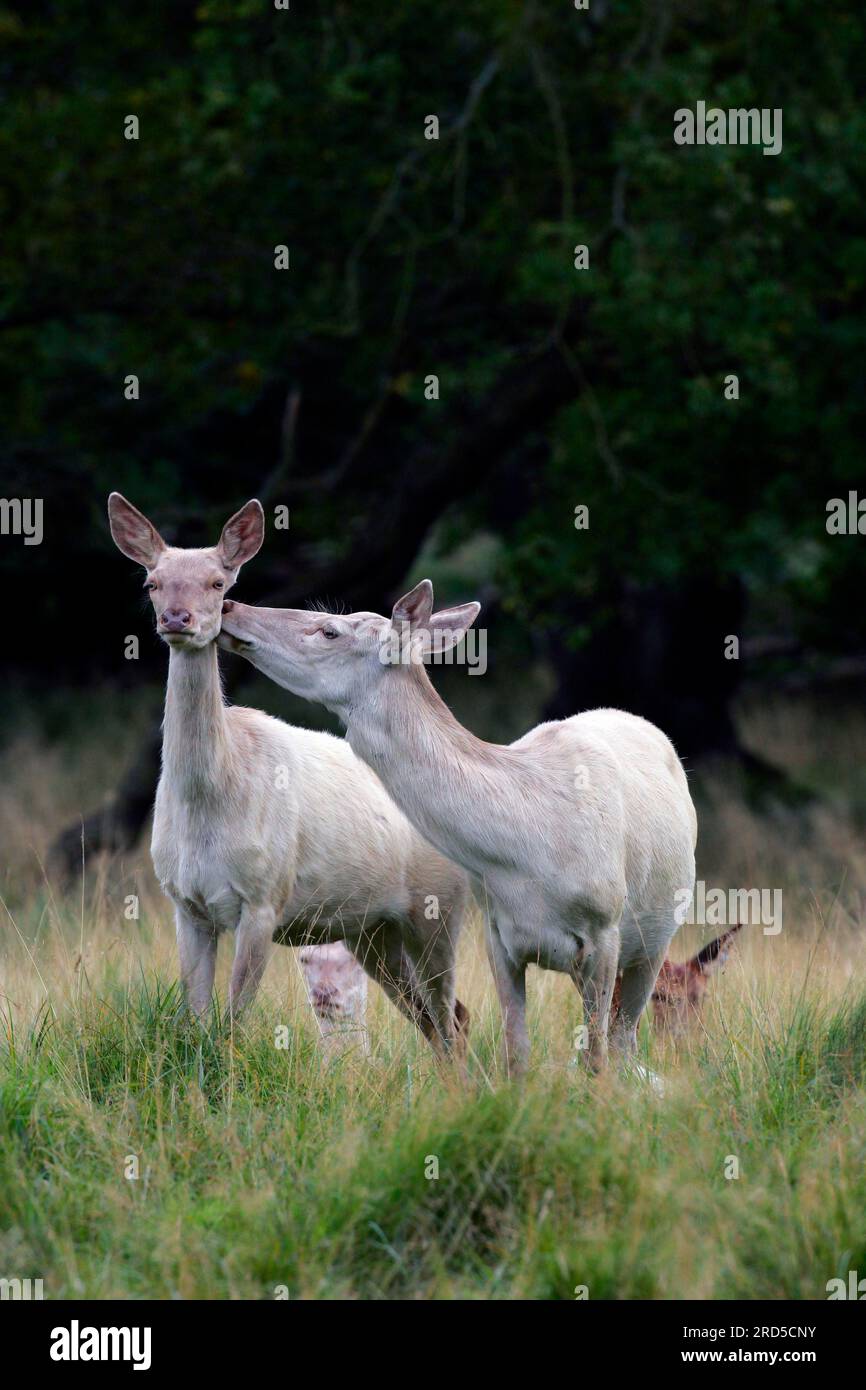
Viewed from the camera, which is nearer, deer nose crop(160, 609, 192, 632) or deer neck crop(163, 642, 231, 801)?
deer nose crop(160, 609, 192, 632)

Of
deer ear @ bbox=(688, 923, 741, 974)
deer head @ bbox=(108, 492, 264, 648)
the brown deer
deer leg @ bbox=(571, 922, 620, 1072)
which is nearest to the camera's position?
deer leg @ bbox=(571, 922, 620, 1072)

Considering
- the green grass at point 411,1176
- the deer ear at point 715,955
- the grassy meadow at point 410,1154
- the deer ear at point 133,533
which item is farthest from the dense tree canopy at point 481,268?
the green grass at point 411,1176

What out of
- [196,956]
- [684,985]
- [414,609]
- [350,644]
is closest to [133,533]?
[350,644]

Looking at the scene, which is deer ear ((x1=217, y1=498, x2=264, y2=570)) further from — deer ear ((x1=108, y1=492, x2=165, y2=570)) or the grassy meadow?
the grassy meadow

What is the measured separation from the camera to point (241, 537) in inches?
239

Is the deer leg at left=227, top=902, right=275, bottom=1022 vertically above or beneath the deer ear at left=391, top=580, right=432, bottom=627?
beneath

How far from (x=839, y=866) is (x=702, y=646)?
334 centimetres

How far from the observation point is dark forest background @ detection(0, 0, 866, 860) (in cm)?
1158

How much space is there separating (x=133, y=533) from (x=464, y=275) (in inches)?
300

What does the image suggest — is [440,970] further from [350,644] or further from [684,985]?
[350,644]

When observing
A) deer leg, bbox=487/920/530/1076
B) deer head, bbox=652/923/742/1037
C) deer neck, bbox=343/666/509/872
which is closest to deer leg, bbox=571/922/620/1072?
deer leg, bbox=487/920/530/1076

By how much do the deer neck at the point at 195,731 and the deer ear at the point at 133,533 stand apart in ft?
1.14

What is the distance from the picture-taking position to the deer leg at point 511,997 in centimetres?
554

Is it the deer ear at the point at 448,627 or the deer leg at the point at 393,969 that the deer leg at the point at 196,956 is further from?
the deer ear at the point at 448,627
